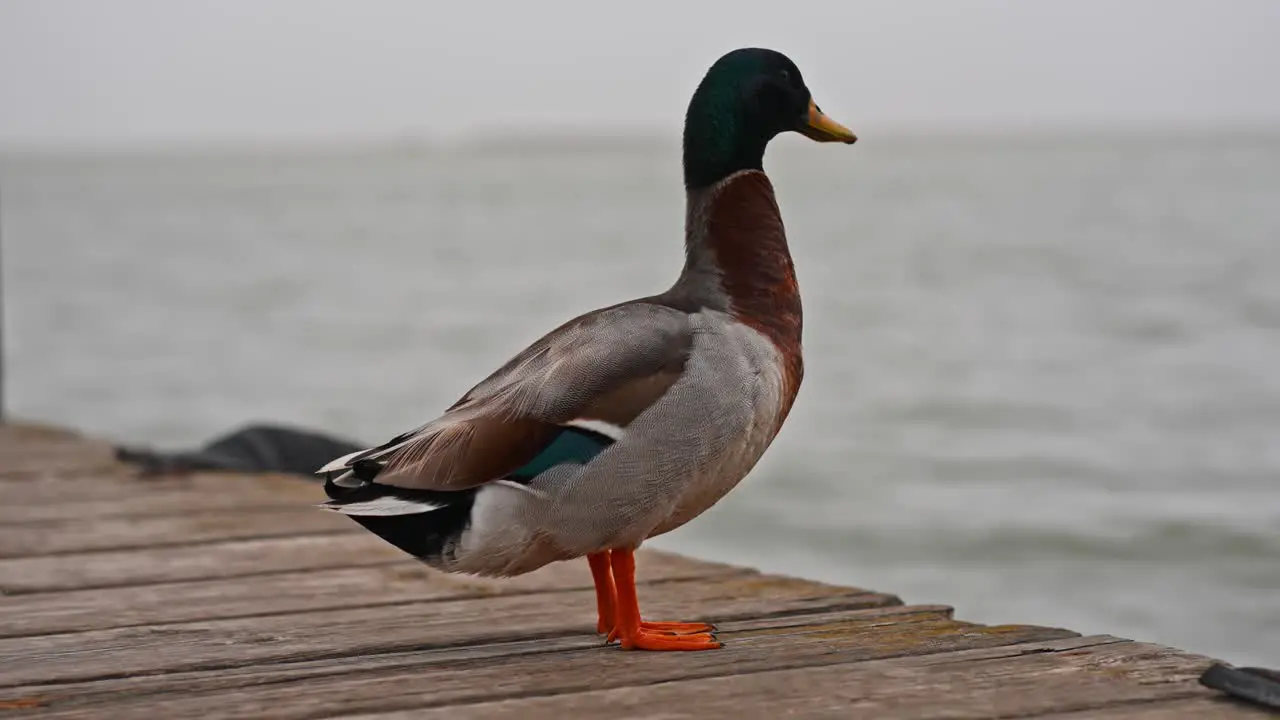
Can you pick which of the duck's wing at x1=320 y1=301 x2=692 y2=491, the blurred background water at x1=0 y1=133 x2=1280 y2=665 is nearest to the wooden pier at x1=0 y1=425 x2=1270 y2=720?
the duck's wing at x1=320 y1=301 x2=692 y2=491

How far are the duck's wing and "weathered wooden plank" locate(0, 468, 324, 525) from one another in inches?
75.3

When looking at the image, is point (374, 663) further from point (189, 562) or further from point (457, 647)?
point (189, 562)

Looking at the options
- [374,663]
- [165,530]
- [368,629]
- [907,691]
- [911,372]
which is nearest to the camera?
[907,691]

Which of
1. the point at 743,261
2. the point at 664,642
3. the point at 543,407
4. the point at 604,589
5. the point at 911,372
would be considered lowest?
the point at 664,642

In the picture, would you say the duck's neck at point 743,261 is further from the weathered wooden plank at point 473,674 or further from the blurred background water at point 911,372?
the blurred background water at point 911,372

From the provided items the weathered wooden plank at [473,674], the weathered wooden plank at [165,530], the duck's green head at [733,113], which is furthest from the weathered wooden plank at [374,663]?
the weathered wooden plank at [165,530]

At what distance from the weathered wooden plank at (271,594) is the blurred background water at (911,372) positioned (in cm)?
381

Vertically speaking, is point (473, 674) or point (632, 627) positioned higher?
point (632, 627)

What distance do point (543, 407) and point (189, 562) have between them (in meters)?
1.51

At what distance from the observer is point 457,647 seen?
313 centimetres

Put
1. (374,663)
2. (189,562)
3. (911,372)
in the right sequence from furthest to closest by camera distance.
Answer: (911,372), (189,562), (374,663)

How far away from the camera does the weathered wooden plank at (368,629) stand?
118 inches

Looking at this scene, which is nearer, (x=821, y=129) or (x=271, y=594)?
(x=821, y=129)

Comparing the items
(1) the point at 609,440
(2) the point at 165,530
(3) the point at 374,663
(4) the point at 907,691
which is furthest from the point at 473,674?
(2) the point at 165,530
